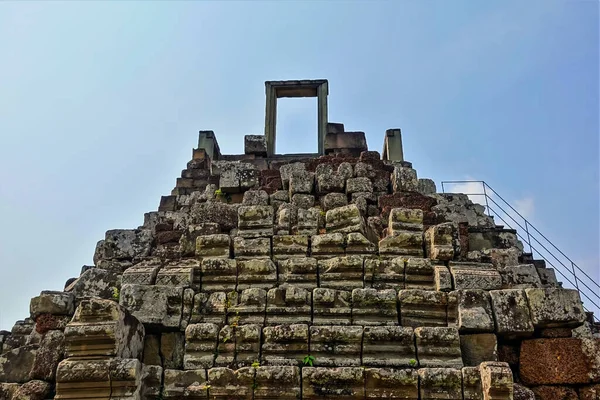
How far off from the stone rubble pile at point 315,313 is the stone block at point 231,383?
1cm

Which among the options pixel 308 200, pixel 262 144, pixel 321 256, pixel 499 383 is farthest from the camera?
pixel 262 144

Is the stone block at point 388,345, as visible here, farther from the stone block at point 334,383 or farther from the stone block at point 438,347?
the stone block at point 334,383

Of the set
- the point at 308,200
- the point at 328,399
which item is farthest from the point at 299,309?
the point at 308,200

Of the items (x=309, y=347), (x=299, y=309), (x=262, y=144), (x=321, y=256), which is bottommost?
(x=309, y=347)

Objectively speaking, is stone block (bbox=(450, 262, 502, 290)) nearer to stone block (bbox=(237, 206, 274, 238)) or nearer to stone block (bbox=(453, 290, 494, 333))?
stone block (bbox=(453, 290, 494, 333))

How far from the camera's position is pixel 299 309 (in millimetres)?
5355

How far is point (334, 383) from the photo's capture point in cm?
482

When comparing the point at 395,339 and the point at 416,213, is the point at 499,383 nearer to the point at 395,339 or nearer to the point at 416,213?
the point at 395,339

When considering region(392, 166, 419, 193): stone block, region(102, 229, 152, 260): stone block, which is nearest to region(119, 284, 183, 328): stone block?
region(102, 229, 152, 260): stone block

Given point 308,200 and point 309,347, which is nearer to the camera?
point 309,347

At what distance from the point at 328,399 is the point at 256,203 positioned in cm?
273

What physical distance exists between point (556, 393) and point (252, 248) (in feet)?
10.9

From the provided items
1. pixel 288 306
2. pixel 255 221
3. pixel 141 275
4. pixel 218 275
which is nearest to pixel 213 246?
pixel 218 275

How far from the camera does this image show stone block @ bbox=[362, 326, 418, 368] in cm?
504
